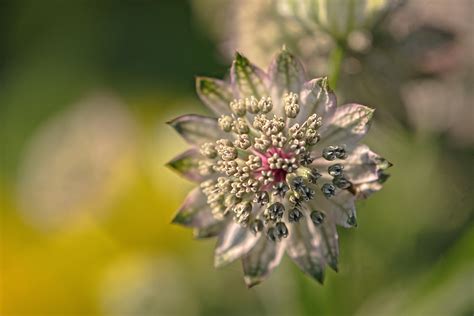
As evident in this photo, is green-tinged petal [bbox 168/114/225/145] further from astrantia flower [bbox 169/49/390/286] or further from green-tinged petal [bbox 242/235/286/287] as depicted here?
green-tinged petal [bbox 242/235/286/287]

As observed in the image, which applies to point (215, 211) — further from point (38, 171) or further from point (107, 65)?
point (107, 65)

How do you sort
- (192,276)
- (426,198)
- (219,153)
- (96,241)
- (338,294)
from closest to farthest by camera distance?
(219,153) → (338,294) → (426,198) → (192,276) → (96,241)

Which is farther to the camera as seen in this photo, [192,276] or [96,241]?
[96,241]

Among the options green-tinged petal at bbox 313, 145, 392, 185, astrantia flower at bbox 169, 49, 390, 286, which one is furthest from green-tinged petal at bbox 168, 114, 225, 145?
green-tinged petal at bbox 313, 145, 392, 185

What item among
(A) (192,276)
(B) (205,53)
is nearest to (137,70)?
(B) (205,53)

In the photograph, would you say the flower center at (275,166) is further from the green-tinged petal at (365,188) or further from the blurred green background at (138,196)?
the blurred green background at (138,196)

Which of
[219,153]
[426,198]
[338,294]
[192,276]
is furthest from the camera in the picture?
[192,276]

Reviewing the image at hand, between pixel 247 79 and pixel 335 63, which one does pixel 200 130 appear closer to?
pixel 247 79
